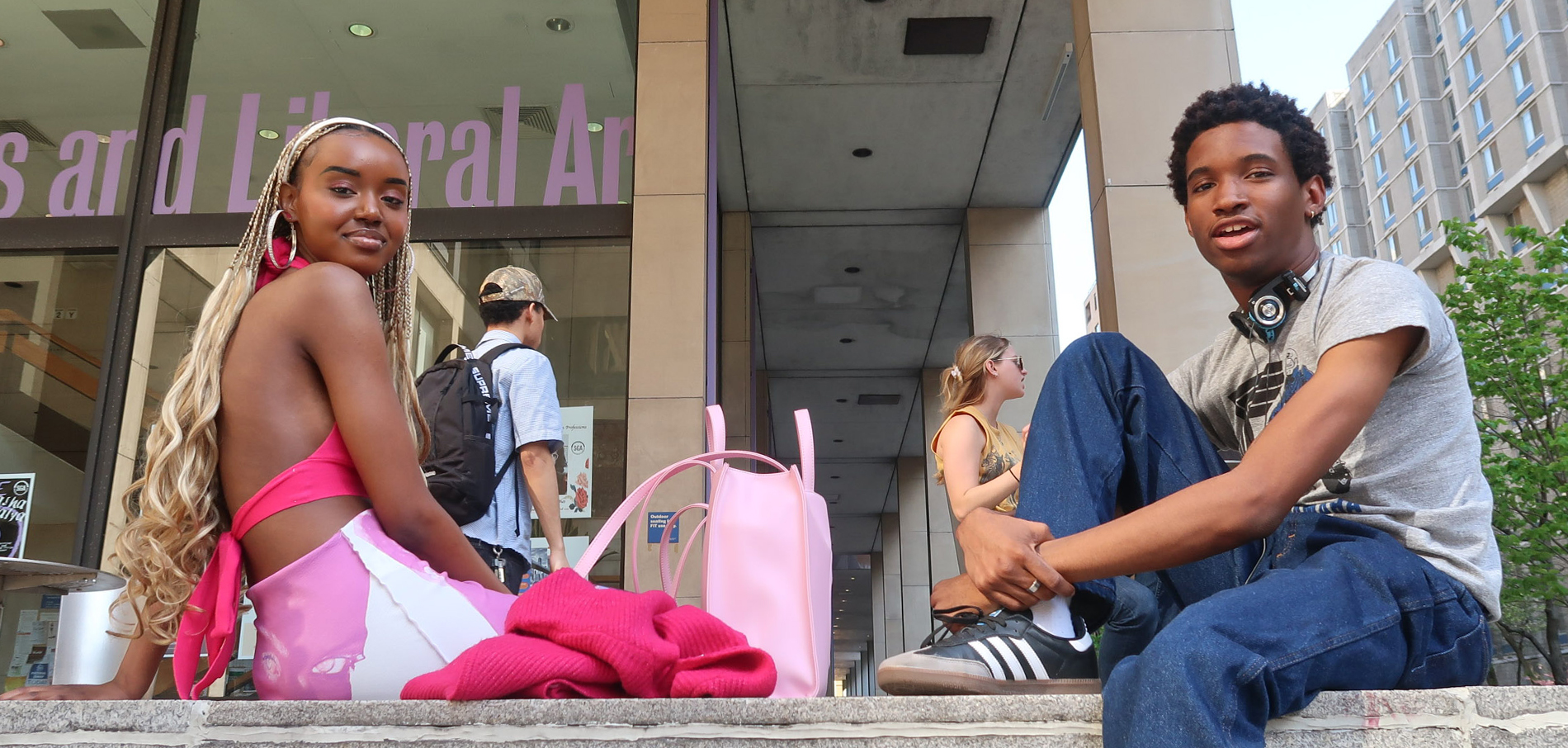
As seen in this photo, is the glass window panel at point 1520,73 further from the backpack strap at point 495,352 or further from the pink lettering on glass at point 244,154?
the backpack strap at point 495,352

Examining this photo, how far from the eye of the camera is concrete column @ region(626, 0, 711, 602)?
254 inches

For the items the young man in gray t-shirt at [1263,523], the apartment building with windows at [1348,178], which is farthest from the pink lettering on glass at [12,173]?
the apartment building with windows at [1348,178]

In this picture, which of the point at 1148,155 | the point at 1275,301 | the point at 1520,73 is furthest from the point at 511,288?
the point at 1520,73

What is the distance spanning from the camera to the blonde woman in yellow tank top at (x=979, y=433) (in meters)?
4.43

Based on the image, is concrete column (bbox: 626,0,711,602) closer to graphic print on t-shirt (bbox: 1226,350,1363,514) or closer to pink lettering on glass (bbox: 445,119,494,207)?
pink lettering on glass (bbox: 445,119,494,207)

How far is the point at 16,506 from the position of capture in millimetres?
6445

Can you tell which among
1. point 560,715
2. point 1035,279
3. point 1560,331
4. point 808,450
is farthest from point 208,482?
point 1035,279

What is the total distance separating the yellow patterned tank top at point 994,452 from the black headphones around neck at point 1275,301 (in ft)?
8.25

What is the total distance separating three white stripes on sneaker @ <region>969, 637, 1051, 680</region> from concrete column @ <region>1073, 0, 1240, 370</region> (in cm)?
395

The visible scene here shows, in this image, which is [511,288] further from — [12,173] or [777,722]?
[12,173]

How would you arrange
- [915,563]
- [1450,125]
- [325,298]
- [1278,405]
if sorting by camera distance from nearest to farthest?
[325,298] → [1278,405] → [915,563] → [1450,125]

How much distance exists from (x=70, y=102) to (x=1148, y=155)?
6758mm

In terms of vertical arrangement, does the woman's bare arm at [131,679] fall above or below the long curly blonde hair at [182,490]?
below

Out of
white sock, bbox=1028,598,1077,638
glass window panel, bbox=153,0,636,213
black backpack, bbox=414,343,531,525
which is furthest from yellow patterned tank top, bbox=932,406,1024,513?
glass window panel, bbox=153,0,636,213
